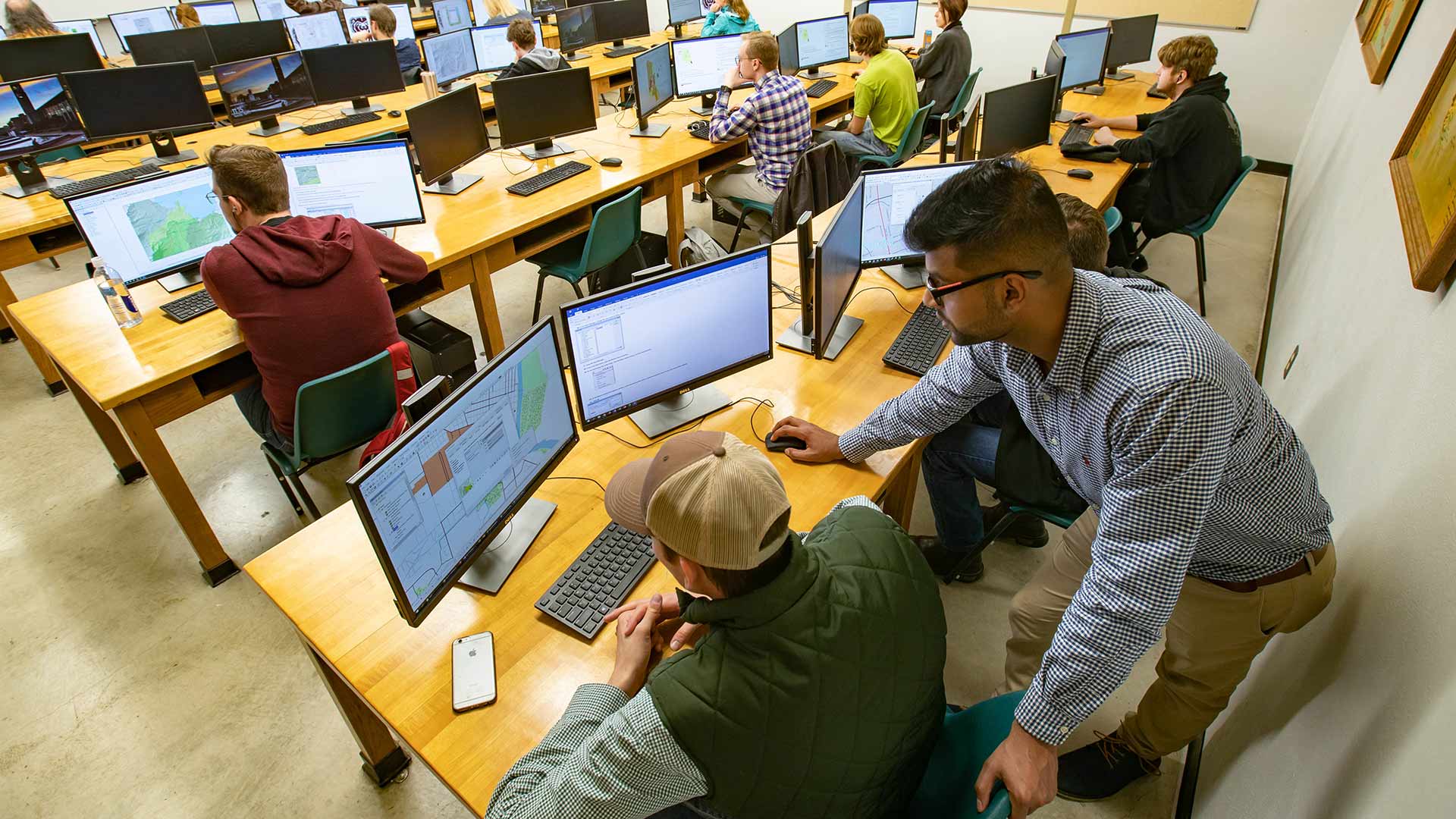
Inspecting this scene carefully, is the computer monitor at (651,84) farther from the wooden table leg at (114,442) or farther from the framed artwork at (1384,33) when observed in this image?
the framed artwork at (1384,33)

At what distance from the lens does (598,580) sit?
1.56 metres

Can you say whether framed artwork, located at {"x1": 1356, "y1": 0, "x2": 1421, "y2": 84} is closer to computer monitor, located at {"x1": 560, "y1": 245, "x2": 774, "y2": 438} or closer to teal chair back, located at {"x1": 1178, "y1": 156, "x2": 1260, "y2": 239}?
teal chair back, located at {"x1": 1178, "y1": 156, "x2": 1260, "y2": 239}

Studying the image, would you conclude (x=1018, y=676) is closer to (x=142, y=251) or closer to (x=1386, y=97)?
(x=1386, y=97)

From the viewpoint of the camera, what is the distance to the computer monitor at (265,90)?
445cm

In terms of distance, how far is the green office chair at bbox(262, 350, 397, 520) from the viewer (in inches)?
Result: 87.6

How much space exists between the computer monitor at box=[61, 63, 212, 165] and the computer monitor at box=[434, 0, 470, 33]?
10.8 feet

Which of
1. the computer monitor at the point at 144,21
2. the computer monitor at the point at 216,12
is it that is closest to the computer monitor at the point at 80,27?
the computer monitor at the point at 144,21

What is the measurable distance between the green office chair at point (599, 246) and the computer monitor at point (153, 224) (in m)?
1.33

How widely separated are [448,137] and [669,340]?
8.27ft

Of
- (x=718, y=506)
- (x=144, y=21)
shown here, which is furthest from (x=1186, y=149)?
(x=144, y=21)

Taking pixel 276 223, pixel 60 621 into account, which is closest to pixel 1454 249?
pixel 276 223

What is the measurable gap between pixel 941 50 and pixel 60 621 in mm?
6005

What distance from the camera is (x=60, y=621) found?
2.49 m

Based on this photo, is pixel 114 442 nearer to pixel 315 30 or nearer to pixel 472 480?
pixel 472 480
